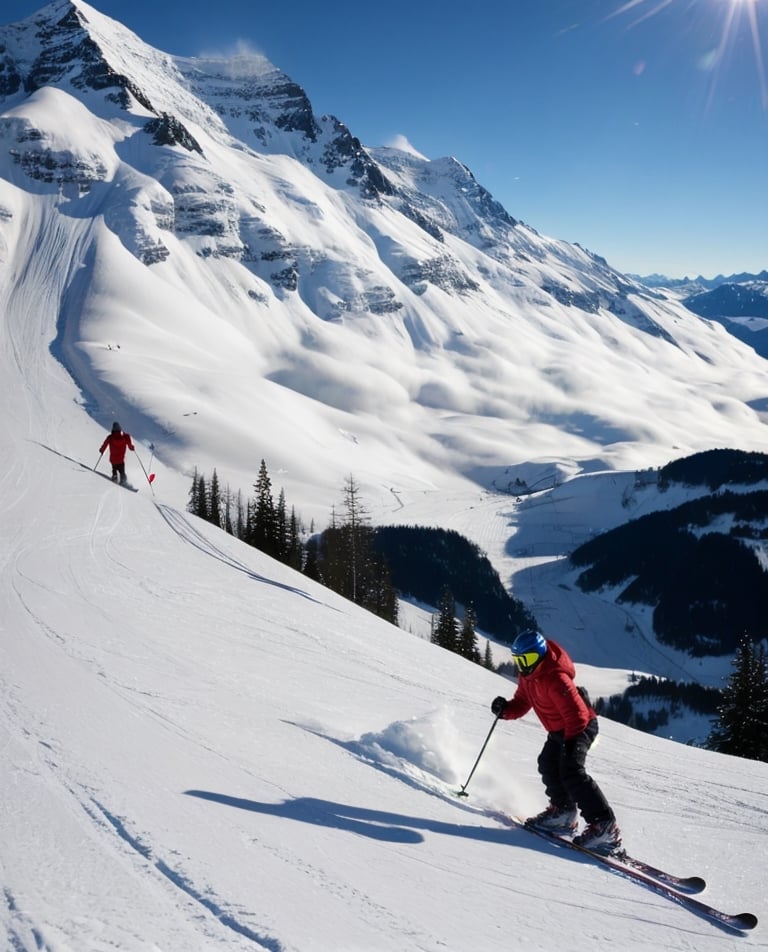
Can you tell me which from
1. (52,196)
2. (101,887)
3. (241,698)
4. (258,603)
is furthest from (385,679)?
(52,196)

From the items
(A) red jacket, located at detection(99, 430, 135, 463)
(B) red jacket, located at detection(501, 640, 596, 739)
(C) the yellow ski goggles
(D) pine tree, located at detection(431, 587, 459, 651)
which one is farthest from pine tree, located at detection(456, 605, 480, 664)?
(C) the yellow ski goggles

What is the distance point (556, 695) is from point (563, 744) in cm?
43

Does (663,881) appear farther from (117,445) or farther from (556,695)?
(117,445)

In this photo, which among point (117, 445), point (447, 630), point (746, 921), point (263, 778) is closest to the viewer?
point (746, 921)

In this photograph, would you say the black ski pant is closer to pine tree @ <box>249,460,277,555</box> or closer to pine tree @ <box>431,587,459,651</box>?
pine tree @ <box>249,460,277,555</box>

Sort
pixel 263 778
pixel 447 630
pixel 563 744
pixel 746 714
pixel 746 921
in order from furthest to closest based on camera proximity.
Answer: pixel 447 630
pixel 746 714
pixel 563 744
pixel 263 778
pixel 746 921

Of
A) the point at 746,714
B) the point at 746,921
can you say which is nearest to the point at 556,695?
the point at 746,921

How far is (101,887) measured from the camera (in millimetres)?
3389

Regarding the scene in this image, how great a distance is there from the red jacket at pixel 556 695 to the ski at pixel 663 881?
0.84m

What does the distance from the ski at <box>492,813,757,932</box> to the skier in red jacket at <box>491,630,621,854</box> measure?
93 mm

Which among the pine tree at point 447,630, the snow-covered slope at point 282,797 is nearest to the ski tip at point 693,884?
the snow-covered slope at point 282,797

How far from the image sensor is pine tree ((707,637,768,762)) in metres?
23.0

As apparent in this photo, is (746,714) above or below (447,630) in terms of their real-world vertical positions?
above

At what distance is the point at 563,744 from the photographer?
543 cm
